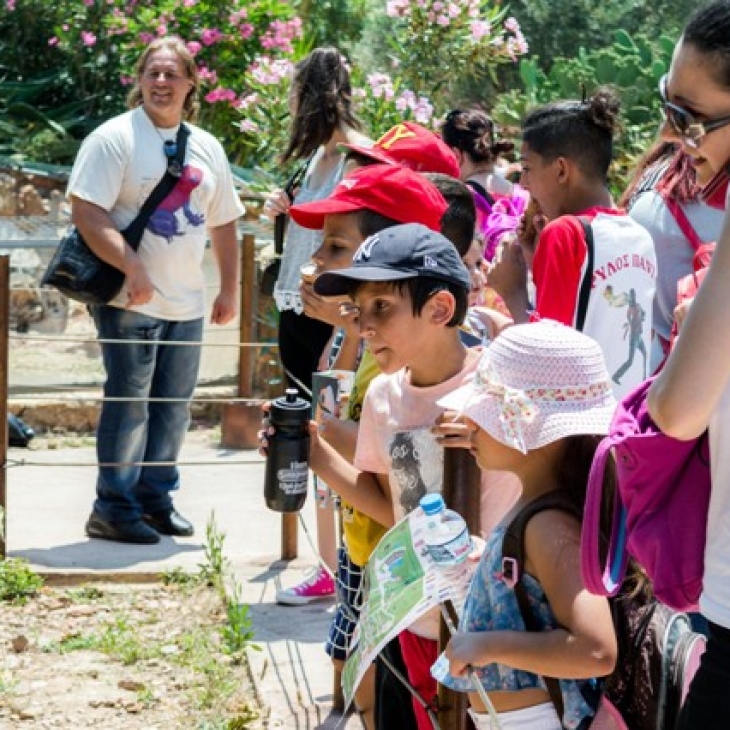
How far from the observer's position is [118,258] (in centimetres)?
643

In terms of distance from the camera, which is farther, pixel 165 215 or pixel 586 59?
pixel 586 59

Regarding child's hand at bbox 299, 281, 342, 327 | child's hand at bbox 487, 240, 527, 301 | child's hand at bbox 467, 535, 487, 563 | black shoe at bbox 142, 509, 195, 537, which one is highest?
child's hand at bbox 299, 281, 342, 327

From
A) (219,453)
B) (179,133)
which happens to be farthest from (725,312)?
(219,453)

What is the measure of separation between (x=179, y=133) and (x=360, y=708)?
130 inches

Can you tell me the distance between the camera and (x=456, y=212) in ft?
14.7

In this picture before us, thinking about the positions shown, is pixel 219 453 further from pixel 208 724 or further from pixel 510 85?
pixel 510 85

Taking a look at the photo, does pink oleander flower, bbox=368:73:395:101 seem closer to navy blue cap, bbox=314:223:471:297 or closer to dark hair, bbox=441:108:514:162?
dark hair, bbox=441:108:514:162

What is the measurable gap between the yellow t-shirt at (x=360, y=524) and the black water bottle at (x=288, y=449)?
0.22m

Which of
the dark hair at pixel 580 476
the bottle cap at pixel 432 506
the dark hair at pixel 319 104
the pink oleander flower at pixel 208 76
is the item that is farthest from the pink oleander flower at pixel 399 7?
the bottle cap at pixel 432 506

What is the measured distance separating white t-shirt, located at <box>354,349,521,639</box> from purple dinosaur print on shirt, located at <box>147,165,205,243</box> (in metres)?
3.18

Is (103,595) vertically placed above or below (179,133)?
below

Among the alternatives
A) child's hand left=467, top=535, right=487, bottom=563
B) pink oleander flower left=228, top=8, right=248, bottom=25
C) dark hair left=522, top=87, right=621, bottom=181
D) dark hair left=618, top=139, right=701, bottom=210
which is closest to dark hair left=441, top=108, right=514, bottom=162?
dark hair left=618, top=139, right=701, bottom=210

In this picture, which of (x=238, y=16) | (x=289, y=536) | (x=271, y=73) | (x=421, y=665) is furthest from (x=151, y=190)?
(x=238, y=16)

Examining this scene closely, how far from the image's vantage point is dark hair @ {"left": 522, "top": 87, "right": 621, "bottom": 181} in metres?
4.33
